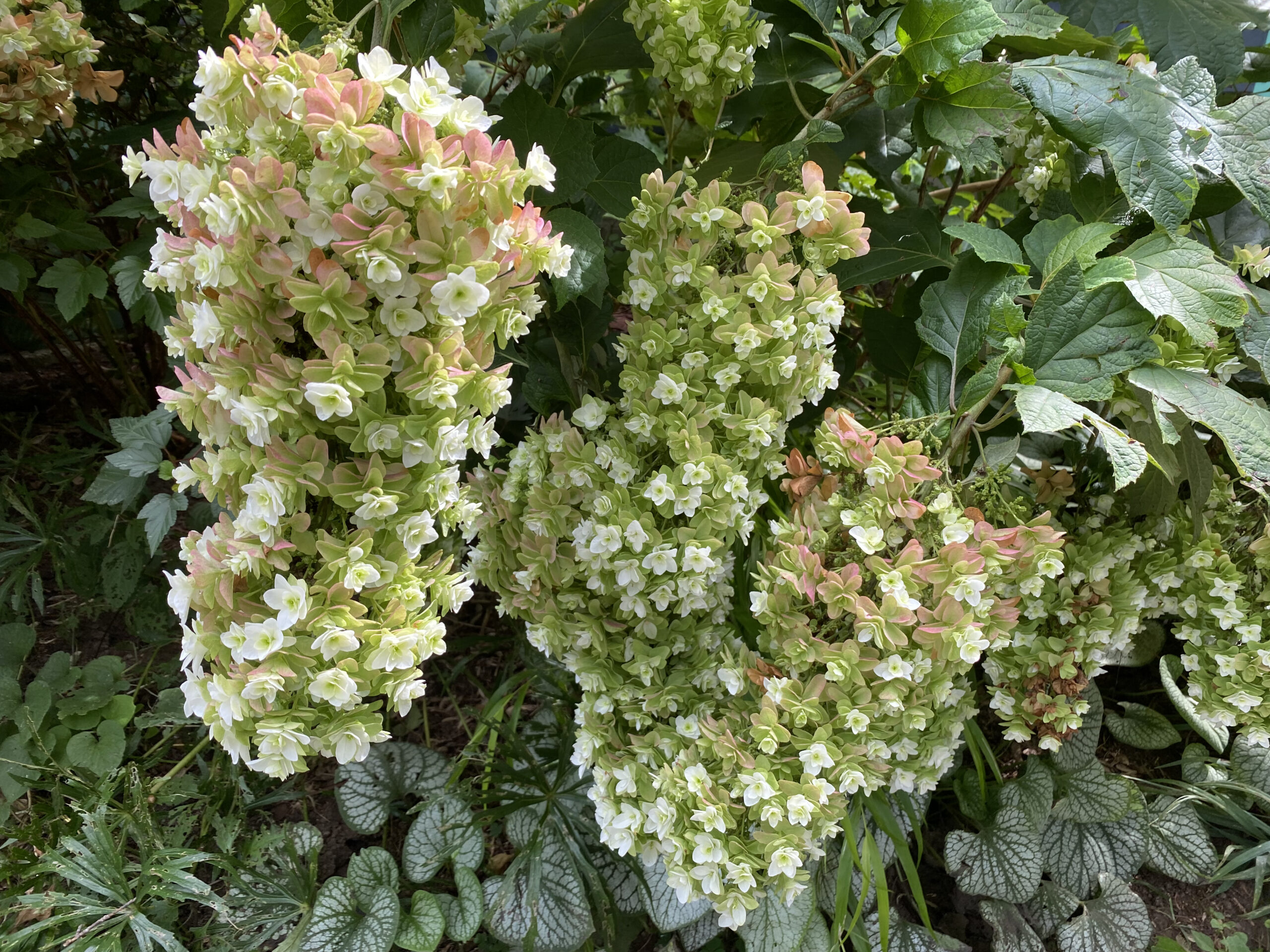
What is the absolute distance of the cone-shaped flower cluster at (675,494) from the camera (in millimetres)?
755

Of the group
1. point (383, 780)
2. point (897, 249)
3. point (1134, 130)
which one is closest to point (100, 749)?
point (383, 780)

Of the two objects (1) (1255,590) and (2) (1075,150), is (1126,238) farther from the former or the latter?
(1) (1255,590)

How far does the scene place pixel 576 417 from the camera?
856 mm

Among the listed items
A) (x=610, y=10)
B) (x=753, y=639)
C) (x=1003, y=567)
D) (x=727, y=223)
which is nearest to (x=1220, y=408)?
(x=1003, y=567)

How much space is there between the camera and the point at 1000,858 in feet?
3.78

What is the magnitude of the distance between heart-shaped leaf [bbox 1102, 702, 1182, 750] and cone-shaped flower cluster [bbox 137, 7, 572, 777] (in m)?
1.35

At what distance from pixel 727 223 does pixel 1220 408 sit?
0.52 m

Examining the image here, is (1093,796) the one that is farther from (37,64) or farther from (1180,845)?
(37,64)

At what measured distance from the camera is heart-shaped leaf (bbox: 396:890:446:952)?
1037 mm

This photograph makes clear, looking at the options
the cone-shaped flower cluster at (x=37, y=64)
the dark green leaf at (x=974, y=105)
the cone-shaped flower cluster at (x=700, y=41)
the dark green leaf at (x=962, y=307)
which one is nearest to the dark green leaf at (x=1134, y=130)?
the dark green leaf at (x=974, y=105)

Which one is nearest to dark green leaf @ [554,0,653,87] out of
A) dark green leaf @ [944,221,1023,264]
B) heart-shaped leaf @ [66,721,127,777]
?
dark green leaf @ [944,221,1023,264]

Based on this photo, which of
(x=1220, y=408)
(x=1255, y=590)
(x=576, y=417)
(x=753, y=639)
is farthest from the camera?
(x=753, y=639)

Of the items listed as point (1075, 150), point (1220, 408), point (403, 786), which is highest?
point (1075, 150)

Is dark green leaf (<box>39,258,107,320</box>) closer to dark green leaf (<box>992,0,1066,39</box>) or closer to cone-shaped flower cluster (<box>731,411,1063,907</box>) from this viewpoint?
cone-shaped flower cluster (<box>731,411,1063,907</box>)
